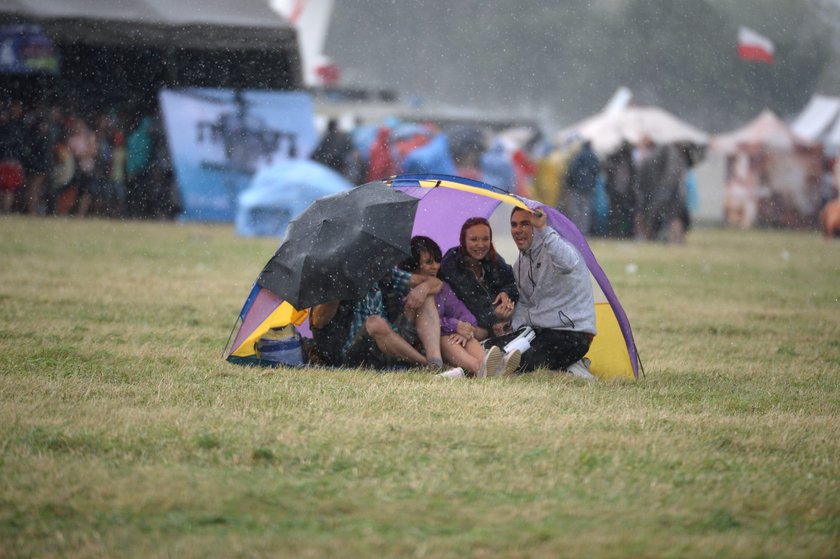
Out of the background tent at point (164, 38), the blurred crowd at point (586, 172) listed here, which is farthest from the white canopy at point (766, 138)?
the background tent at point (164, 38)

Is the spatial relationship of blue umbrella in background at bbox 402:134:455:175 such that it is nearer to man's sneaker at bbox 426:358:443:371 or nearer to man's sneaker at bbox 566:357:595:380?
man's sneaker at bbox 566:357:595:380

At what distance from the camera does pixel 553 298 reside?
8219 mm

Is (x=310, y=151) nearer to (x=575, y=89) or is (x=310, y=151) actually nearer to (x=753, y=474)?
(x=753, y=474)

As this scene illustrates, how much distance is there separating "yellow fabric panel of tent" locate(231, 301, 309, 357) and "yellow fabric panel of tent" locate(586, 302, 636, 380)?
204 centimetres

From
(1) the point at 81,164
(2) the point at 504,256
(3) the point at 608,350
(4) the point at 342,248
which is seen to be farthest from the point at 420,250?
(1) the point at 81,164

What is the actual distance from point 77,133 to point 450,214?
17.7m

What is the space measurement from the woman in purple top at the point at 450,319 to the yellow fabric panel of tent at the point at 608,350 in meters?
0.85

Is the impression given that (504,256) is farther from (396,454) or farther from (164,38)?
(164,38)

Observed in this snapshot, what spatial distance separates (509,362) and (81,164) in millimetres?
19216

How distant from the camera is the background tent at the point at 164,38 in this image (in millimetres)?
23516

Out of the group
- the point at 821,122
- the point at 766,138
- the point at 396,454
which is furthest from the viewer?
the point at 821,122

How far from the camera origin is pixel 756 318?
1269 cm

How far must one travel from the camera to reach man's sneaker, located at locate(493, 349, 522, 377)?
7.93 metres

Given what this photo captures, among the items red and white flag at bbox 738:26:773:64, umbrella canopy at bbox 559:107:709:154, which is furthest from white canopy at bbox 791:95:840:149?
umbrella canopy at bbox 559:107:709:154
